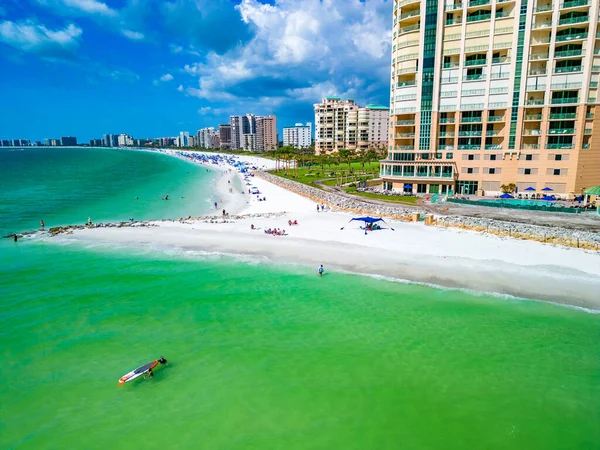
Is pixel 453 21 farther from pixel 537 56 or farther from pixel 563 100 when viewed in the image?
pixel 563 100

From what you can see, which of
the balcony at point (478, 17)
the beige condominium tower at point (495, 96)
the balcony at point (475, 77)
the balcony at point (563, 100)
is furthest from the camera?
the balcony at point (475, 77)

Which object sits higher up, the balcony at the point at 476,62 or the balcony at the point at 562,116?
the balcony at the point at 476,62

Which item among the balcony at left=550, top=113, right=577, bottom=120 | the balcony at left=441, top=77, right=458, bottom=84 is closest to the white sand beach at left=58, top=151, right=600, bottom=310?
the balcony at left=441, top=77, right=458, bottom=84

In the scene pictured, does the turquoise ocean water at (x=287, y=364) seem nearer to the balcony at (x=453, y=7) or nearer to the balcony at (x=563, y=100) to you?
the balcony at (x=563, y=100)

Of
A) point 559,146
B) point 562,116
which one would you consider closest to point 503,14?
point 562,116

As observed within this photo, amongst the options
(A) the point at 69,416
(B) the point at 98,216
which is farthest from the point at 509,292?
(B) the point at 98,216

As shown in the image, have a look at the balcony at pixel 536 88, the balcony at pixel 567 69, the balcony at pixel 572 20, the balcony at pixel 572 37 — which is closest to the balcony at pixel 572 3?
the balcony at pixel 572 20

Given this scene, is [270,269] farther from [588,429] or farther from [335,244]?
[588,429]
